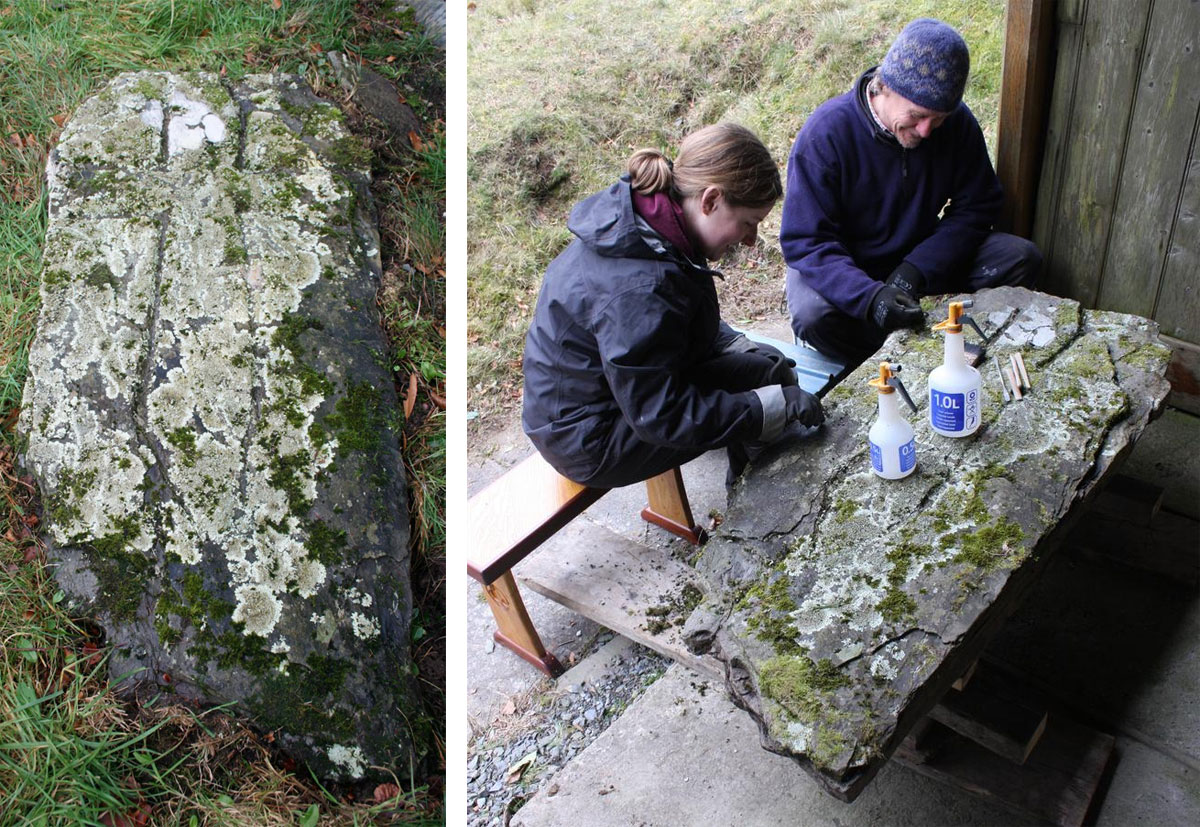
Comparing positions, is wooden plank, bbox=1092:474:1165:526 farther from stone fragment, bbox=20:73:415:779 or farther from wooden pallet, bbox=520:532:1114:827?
stone fragment, bbox=20:73:415:779

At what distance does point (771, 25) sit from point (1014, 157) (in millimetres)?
2218

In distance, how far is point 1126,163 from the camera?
8.94ft

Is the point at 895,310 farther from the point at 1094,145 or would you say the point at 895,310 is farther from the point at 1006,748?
the point at 1006,748

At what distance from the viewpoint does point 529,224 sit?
14.0ft

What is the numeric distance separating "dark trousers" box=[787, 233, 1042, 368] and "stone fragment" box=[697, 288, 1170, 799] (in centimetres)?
56

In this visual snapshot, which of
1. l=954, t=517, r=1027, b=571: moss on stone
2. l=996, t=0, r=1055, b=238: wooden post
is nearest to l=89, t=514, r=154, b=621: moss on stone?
l=954, t=517, r=1027, b=571: moss on stone

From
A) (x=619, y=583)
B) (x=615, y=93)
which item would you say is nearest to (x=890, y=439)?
(x=619, y=583)

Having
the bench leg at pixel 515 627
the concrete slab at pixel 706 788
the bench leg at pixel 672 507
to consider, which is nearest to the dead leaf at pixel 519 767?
the concrete slab at pixel 706 788

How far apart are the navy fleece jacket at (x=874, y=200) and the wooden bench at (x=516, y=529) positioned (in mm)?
958

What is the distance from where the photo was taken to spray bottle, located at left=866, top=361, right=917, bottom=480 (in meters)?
1.91

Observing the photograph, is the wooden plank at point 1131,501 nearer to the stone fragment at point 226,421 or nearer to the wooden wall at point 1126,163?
the wooden wall at point 1126,163

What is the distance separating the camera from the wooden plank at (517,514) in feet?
8.25

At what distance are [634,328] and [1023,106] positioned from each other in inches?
56.8

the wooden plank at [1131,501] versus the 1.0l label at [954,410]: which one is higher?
the 1.0l label at [954,410]
